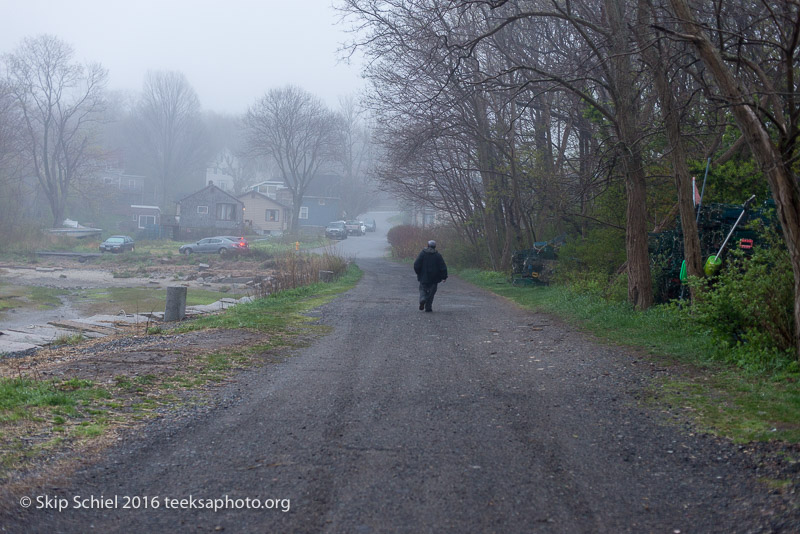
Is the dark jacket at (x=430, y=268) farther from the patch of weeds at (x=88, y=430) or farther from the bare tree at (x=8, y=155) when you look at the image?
the bare tree at (x=8, y=155)

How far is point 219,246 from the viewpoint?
5197 cm

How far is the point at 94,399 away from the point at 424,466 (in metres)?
3.82

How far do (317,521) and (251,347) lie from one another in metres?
6.96

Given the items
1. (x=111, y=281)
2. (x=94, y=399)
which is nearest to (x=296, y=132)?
(x=111, y=281)

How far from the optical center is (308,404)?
7.12 meters

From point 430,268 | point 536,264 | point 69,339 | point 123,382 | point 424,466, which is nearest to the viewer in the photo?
point 424,466

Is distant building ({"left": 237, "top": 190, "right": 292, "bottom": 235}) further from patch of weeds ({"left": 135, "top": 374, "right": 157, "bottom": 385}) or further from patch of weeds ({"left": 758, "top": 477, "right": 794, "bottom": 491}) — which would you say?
patch of weeds ({"left": 758, "top": 477, "right": 794, "bottom": 491})

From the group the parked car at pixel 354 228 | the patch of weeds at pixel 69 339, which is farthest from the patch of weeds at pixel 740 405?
the parked car at pixel 354 228

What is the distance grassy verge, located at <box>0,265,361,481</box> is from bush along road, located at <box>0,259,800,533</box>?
40 centimetres

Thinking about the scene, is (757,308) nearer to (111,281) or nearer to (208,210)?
(111,281)

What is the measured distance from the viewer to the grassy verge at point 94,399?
551cm

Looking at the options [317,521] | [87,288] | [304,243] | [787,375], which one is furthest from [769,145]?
[304,243]

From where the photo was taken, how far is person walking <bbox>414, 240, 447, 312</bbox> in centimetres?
1620

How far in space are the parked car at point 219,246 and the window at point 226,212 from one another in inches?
888
